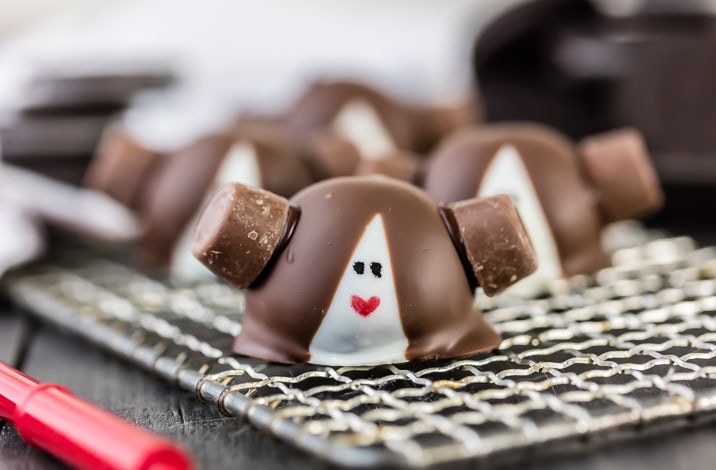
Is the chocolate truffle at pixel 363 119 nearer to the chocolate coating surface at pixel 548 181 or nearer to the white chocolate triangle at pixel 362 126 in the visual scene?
the white chocolate triangle at pixel 362 126

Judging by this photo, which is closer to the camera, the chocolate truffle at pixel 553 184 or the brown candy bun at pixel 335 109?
the chocolate truffle at pixel 553 184

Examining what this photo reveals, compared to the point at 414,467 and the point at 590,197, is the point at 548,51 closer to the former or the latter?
the point at 590,197

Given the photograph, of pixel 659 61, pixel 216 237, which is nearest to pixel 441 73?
pixel 659 61

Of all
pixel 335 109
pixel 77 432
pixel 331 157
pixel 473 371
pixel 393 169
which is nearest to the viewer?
pixel 77 432

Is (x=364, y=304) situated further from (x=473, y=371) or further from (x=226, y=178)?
(x=226, y=178)

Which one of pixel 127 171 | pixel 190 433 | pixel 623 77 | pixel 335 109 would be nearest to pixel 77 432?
pixel 190 433

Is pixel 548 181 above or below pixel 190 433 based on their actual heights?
above

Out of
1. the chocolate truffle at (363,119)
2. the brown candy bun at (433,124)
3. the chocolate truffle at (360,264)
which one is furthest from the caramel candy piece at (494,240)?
the brown candy bun at (433,124)
